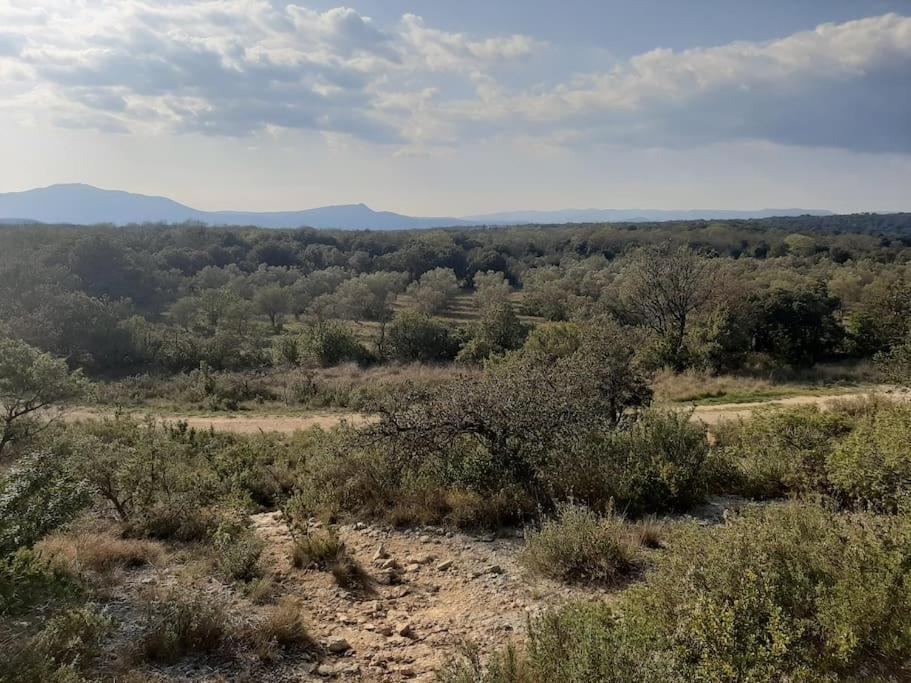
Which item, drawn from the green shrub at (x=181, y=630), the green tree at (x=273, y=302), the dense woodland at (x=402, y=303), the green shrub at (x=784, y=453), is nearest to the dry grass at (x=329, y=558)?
the green shrub at (x=181, y=630)

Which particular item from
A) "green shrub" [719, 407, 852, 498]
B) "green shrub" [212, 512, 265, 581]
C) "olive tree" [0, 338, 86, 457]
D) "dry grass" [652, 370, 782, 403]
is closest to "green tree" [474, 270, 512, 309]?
"dry grass" [652, 370, 782, 403]

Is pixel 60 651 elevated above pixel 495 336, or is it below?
above

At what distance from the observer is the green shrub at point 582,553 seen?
5.19 metres

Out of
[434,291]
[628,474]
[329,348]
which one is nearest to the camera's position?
[628,474]

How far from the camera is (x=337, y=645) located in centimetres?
462

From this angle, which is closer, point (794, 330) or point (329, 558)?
point (329, 558)

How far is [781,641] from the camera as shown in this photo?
2.90m

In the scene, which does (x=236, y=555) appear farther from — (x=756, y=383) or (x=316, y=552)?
(x=756, y=383)

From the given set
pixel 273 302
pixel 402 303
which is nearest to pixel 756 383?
pixel 402 303

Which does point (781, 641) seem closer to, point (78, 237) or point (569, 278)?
point (569, 278)

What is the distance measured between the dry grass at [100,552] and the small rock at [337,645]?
2.75 m

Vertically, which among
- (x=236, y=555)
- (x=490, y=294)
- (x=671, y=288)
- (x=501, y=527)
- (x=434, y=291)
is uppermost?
(x=671, y=288)

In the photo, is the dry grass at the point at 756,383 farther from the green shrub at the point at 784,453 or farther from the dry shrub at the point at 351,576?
the dry shrub at the point at 351,576

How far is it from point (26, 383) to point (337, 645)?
7.23 metres
